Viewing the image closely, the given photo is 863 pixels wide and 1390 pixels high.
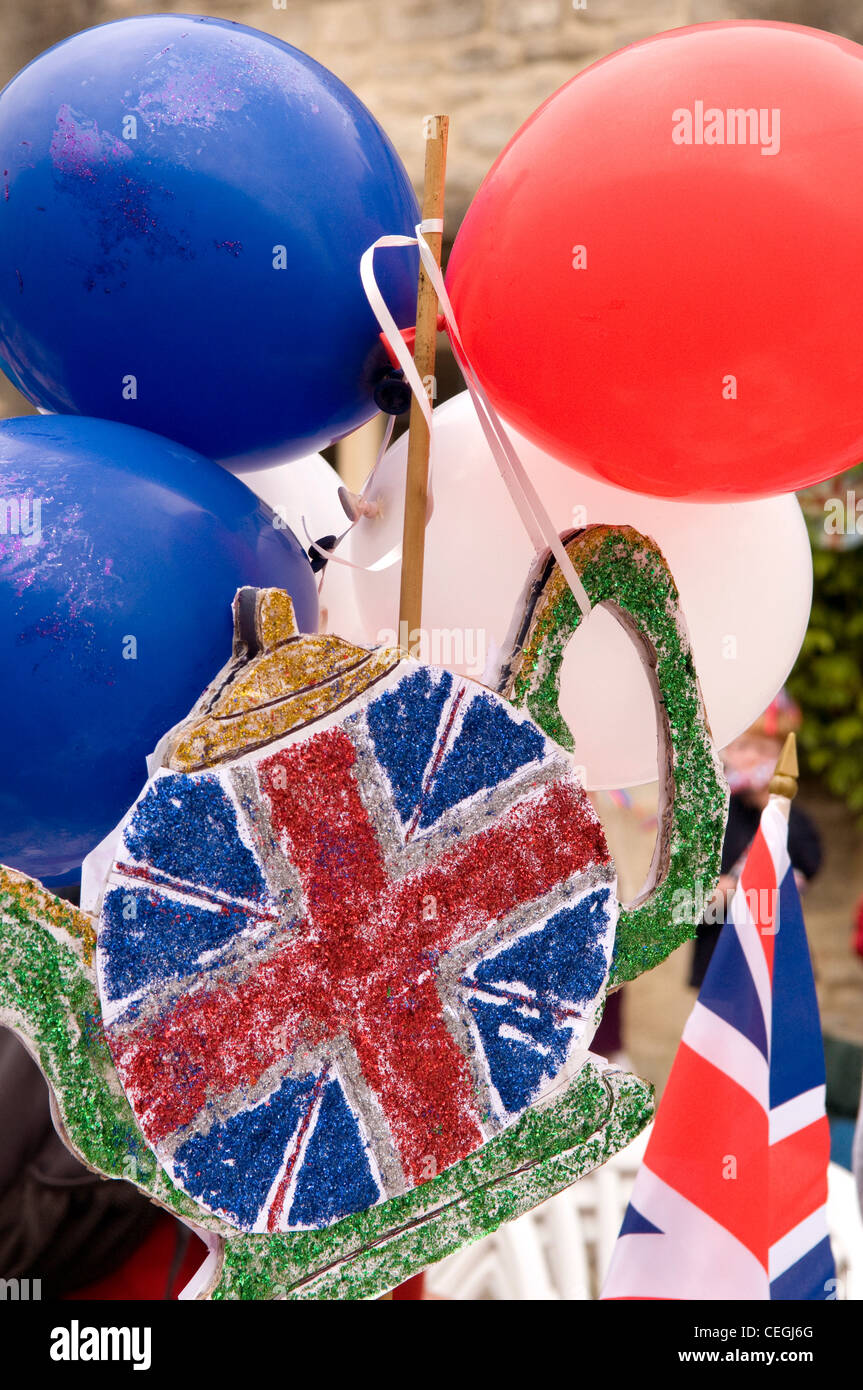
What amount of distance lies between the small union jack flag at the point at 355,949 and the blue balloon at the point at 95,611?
2.9 inches

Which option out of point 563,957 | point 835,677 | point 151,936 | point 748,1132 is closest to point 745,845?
point 835,677

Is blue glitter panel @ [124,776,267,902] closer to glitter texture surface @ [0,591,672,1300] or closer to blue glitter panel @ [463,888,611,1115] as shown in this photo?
glitter texture surface @ [0,591,672,1300]

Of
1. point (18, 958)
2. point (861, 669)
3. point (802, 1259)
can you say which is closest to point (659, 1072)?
point (861, 669)

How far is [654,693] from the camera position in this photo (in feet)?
3.44

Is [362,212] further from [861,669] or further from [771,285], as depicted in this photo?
[861,669]

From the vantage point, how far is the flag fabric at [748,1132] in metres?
1.30

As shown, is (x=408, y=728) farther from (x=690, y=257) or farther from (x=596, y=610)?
(x=690, y=257)

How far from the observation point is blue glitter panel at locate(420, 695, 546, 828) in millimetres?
917

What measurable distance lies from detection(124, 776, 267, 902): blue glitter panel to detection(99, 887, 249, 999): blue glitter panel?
0.7 inches

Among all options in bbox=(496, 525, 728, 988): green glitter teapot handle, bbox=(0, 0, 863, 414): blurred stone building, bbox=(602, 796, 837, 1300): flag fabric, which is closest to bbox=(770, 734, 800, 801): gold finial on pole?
bbox=(602, 796, 837, 1300): flag fabric

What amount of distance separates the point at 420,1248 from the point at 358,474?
2.19m

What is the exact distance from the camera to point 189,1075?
0.84 metres

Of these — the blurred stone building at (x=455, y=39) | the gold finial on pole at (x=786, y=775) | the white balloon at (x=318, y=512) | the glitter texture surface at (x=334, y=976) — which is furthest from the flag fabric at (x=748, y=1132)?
the blurred stone building at (x=455, y=39)

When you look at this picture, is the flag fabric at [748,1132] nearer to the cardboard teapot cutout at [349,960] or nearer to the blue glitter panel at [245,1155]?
the cardboard teapot cutout at [349,960]
